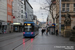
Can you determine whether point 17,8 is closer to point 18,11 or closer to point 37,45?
point 18,11

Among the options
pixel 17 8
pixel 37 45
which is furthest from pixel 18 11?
pixel 37 45

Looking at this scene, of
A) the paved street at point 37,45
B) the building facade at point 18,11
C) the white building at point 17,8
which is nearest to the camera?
the paved street at point 37,45

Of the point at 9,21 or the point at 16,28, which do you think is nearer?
the point at 9,21

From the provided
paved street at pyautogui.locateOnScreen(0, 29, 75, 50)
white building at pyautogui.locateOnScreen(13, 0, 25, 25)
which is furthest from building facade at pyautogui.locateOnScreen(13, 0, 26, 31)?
paved street at pyautogui.locateOnScreen(0, 29, 75, 50)

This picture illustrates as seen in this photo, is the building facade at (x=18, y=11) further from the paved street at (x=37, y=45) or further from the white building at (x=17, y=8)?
the paved street at (x=37, y=45)

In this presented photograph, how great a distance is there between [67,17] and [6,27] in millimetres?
27518

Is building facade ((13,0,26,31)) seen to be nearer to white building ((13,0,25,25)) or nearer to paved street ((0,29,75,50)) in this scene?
white building ((13,0,25,25))

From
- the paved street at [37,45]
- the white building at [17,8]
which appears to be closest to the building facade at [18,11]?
the white building at [17,8]

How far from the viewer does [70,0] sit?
116 feet

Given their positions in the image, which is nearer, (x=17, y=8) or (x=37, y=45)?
(x=37, y=45)

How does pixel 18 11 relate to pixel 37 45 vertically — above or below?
above

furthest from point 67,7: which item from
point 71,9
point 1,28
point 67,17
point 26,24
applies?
point 1,28

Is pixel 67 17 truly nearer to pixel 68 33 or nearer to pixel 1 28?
pixel 68 33

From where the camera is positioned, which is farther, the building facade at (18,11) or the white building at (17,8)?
the building facade at (18,11)
